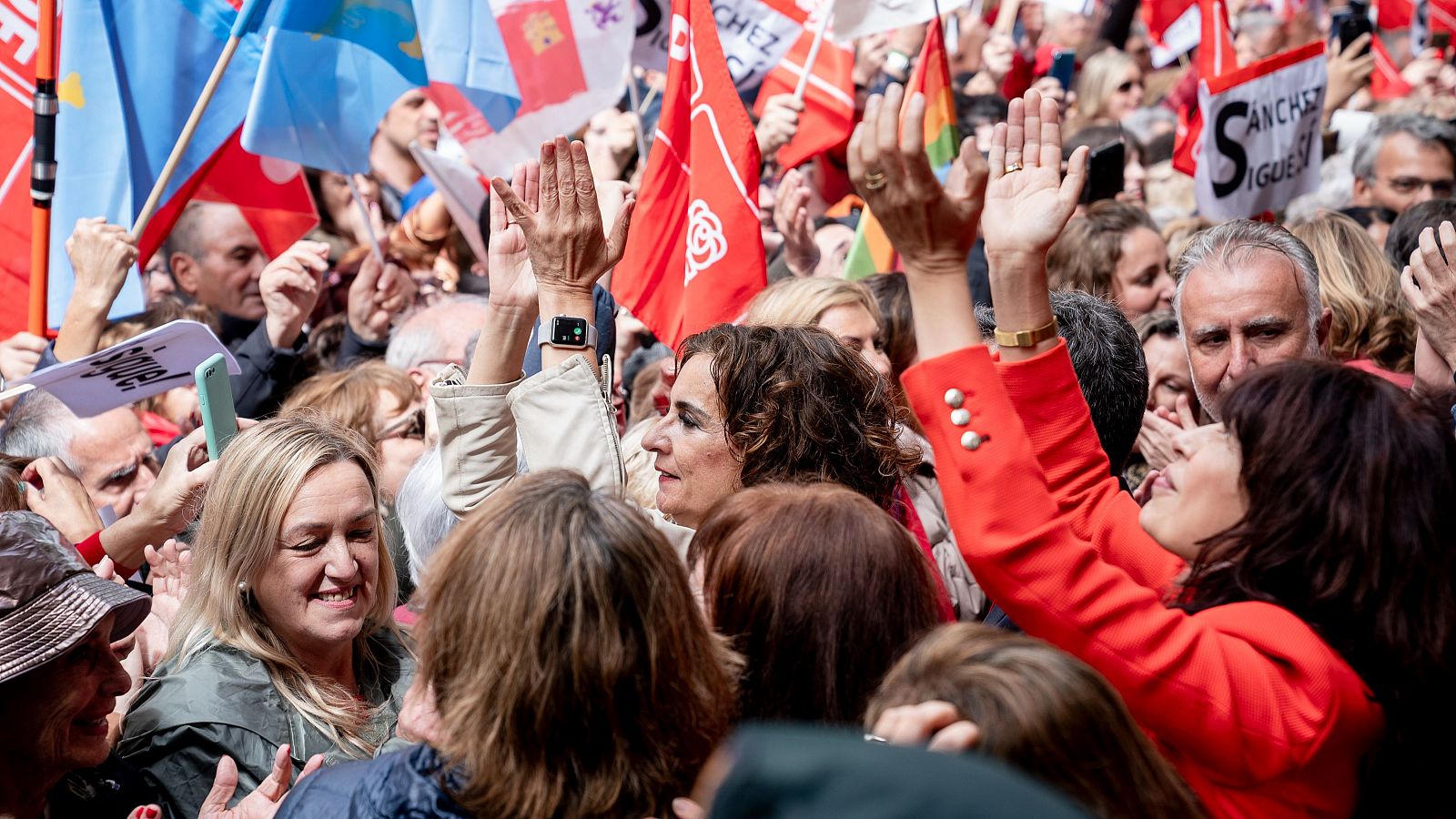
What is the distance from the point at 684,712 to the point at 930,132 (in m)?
5.45

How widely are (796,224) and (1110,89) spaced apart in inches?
220

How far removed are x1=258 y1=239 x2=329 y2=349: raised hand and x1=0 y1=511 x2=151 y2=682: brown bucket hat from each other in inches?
109

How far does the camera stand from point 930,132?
7105 mm

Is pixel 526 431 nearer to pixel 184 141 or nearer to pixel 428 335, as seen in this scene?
pixel 184 141

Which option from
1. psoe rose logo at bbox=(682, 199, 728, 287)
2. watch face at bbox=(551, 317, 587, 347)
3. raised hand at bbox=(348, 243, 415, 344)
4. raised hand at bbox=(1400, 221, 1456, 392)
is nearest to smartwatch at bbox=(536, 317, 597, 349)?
watch face at bbox=(551, 317, 587, 347)

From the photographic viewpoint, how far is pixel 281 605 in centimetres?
325

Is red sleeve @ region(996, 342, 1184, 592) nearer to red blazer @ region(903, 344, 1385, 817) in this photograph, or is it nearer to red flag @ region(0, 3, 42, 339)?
red blazer @ region(903, 344, 1385, 817)

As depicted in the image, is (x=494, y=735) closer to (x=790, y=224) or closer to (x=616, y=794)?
(x=616, y=794)

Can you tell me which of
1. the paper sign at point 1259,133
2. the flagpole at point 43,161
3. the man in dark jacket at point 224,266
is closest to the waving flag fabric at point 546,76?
the man in dark jacket at point 224,266

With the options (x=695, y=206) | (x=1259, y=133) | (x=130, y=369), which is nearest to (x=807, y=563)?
(x=130, y=369)

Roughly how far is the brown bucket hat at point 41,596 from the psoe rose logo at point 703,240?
9.08 ft

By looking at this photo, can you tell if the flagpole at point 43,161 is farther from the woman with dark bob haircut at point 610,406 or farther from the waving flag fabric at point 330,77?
the woman with dark bob haircut at point 610,406

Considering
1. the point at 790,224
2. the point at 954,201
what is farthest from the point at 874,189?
the point at 790,224

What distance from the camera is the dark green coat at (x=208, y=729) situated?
2.93m
